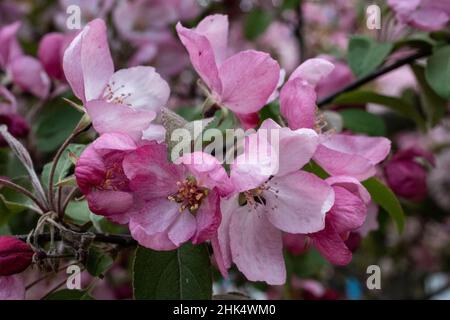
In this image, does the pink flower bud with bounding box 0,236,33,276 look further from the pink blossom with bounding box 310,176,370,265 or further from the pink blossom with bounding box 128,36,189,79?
the pink blossom with bounding box 128,36,189,79

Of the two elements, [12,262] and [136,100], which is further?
[136,100]

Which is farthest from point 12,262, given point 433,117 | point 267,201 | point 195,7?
point 195,7

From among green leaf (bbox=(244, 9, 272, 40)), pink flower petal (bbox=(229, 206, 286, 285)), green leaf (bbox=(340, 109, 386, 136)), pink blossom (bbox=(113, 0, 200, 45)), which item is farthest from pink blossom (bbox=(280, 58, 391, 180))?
green leaf (bbox=(244, 9, 272, 40))

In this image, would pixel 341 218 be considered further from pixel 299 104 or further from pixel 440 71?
pixel 440 71

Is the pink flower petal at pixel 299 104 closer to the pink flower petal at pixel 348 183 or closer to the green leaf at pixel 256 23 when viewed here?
the pink flower petal at pixel 348 183

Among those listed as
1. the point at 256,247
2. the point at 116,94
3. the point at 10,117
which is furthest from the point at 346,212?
the point at 10,117
